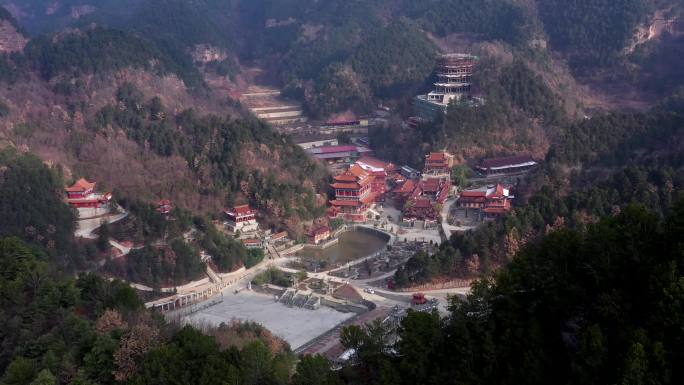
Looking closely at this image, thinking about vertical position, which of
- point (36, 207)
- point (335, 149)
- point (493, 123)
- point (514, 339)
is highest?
point (514, 339)

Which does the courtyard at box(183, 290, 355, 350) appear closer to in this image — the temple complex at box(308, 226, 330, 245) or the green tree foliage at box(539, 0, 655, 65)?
the temple complex at box(308, 226, 330, 245)

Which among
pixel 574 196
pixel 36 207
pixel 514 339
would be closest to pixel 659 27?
pixel 574 196

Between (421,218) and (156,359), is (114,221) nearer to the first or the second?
(421,218)

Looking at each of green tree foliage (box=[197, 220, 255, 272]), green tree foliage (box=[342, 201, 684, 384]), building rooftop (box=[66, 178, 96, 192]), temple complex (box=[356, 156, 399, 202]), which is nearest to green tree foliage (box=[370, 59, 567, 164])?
temple complex (box=[356, 156, 399, 202])

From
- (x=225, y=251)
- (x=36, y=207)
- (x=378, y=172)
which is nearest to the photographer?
(x=36, y=207)

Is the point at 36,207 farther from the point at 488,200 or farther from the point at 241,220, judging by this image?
the point at 488,200

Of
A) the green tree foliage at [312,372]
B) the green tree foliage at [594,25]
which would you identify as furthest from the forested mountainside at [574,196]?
the green tree foliage at [594,25]

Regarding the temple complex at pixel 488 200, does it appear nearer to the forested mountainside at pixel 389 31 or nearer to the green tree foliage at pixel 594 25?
the forested mountainside at pixel 389 31
